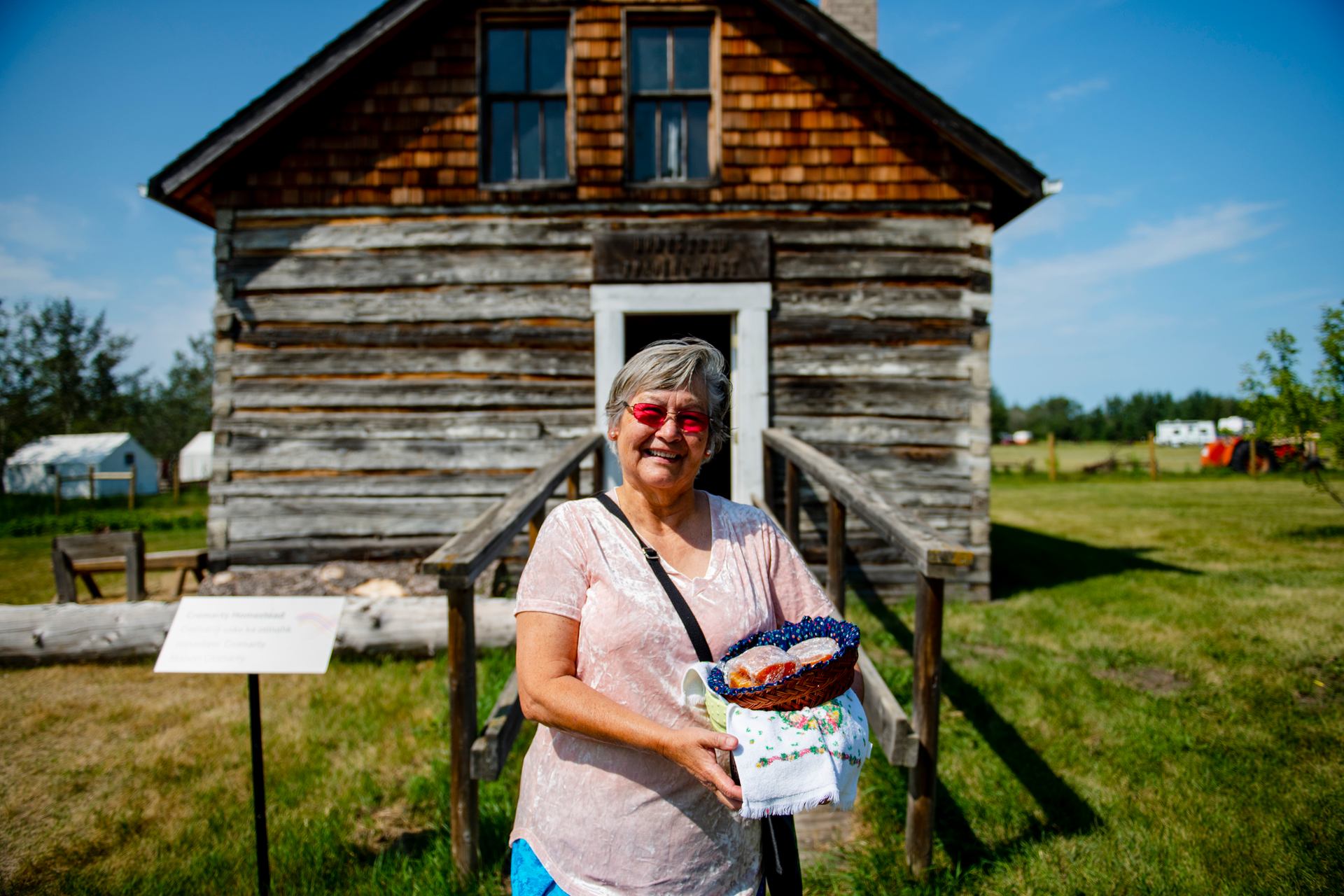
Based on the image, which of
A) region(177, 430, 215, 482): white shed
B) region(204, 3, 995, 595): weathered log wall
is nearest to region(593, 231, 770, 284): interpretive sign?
region(204, 3, 995, 595): weathered log wall

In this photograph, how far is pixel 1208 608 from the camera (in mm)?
5992

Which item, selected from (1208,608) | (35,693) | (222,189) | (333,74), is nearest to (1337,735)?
(1208,608)

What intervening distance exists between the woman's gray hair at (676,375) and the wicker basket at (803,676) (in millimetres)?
518

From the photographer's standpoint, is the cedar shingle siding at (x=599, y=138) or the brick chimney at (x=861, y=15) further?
the brick chimney at (x=861, y=15)

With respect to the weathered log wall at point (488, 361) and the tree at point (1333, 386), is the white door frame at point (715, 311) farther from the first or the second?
the tree at point (1333, 386)

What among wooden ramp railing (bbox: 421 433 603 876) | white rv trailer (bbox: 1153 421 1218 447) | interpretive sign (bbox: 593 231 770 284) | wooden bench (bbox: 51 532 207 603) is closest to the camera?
wooden ramp railing (bbox: 421 433 603 876)

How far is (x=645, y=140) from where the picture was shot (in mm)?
6547

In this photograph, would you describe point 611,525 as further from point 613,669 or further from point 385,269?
point 385,269

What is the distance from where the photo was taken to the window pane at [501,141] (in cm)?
654

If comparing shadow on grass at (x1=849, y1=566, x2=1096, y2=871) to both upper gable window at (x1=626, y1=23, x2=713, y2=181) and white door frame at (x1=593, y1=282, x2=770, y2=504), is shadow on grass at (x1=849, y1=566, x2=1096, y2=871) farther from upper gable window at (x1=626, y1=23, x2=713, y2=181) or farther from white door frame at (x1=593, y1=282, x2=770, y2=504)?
upper gable window at (x1=626, y1=23, x2=713, y2=181)

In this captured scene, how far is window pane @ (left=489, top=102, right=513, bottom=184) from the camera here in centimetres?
654

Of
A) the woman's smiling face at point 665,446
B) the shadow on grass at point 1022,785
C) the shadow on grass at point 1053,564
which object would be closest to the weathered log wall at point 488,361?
the shadow on grass at point 1053,564

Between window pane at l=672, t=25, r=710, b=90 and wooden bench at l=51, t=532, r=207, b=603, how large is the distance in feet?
21.5

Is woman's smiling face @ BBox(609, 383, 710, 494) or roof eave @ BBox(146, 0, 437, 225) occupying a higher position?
roof eave @ BBox(146, 0, 437, 225)
